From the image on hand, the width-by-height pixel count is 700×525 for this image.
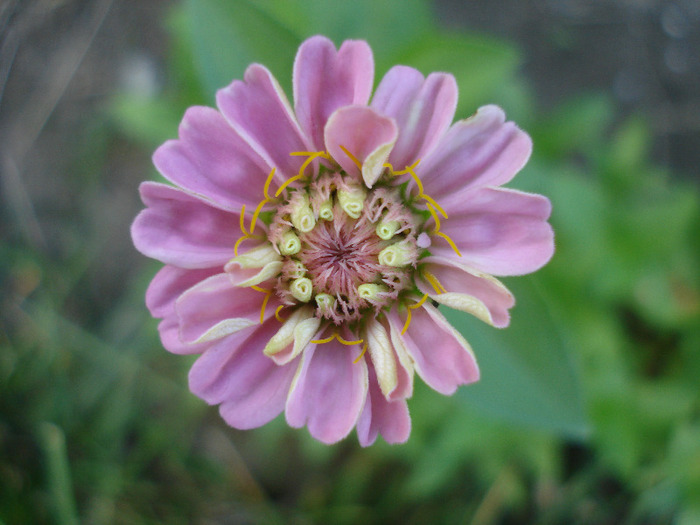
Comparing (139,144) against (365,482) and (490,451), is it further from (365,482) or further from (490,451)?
(490,451)

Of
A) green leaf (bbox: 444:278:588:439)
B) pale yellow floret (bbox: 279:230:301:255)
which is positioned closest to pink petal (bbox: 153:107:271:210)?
pale yellow floret (bbox: 279:230:301:255)

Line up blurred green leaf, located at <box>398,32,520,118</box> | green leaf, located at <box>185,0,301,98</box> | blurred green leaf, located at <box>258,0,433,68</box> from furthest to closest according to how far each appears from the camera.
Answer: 1. blurred green leaf, located at <box>258,0,433,68</box>
2. blurred green leaf, located at <box>398,32,520,118</box>
3. green leaf, located at <box>185,0,301,98</box>

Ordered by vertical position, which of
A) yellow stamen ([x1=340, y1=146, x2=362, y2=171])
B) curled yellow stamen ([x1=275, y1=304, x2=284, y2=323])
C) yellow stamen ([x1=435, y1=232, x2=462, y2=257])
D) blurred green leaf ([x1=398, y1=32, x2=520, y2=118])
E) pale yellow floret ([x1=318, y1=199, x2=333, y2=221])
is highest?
blurred green leaf ([x1=398, y1=32, x2=520, y2=118])

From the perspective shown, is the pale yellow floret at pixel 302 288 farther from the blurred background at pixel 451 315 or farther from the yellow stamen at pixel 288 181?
the blurred background at pixel 451 315

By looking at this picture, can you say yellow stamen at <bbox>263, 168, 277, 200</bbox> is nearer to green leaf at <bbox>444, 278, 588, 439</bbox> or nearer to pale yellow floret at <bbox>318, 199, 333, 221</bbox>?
pale yellow floret at <bbox>318, 199, 333, 221</bbox>

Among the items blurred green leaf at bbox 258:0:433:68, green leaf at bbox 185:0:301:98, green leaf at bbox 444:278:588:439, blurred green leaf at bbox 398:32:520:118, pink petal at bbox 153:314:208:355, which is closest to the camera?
pink petal at bbox 153:314:208:355

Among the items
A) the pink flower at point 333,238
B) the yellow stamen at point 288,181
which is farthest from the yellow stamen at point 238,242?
the yellow stamen at point 288,181
